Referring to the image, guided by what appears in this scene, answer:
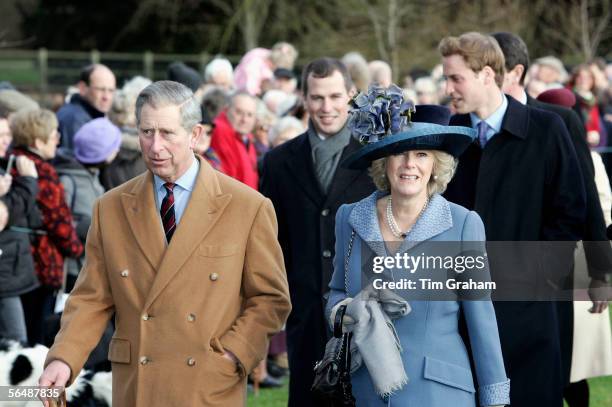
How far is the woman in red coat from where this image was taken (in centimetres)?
853

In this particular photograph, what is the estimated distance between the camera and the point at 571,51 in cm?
3650

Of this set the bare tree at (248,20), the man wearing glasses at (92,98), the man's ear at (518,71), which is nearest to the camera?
the man's ear at (518,71)

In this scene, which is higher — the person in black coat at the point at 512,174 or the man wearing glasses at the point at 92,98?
the man wearing glasses at the point at 92,98

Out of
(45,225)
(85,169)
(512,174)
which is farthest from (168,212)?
(85,169)

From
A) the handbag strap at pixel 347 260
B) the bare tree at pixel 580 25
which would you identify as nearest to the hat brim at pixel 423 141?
the handbag strap at pixel 347 260

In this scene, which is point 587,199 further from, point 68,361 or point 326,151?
point 68,361

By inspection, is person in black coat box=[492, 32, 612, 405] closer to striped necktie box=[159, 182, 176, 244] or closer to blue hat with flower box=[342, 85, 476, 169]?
blue hat with flower box=[342, 85, 476, 169]

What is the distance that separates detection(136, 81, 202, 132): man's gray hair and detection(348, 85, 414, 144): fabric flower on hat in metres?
0.76

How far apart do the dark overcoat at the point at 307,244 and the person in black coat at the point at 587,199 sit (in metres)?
1.17

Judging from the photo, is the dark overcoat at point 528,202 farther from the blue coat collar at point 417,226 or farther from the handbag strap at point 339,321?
the handbag strap at point 339,321

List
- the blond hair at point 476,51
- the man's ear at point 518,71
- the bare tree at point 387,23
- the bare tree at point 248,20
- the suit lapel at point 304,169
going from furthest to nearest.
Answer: the bare tree at point 248,20
the bare tree at point 387,23
the man's ear at point 518,71
the suit lapel at point 304,169
the blond hair at point 476,51

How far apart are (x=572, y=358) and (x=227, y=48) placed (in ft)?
103

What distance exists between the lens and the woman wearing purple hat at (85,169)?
9.12 metres

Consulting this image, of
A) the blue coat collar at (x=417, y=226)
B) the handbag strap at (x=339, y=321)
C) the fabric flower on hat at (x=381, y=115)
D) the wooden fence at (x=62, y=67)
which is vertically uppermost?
the wooden fence at (x=62, y=67)
